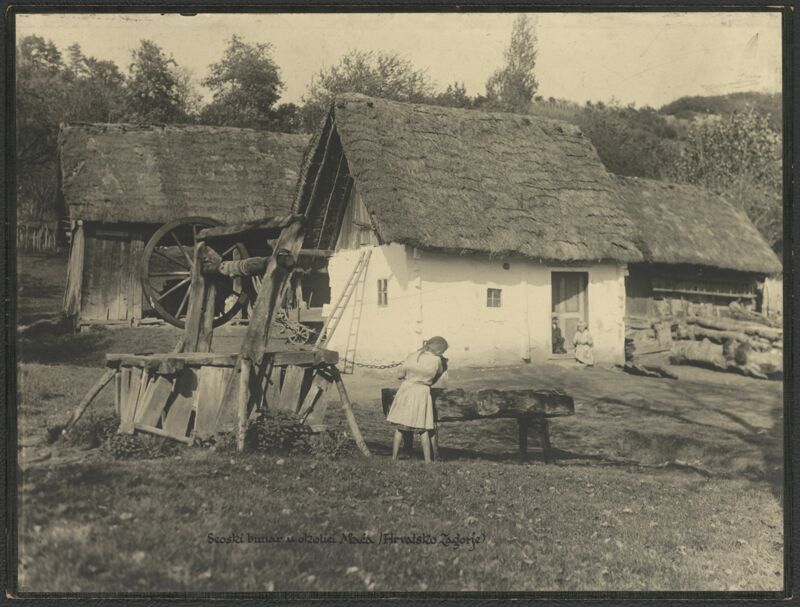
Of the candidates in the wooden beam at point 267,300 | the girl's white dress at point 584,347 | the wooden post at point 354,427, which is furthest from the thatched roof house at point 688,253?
the wooden beam at point 267,300

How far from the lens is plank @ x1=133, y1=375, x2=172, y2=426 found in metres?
6.14

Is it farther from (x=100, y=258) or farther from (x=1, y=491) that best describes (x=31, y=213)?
(x=100, y=258)

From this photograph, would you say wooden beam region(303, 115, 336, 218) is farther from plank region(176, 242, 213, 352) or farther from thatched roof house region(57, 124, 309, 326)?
plank region(176, 242, 213, 352)

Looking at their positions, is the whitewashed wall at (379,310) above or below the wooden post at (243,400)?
above

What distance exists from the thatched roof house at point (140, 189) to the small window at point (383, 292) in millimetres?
3946

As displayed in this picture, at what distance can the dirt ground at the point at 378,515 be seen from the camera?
463cm

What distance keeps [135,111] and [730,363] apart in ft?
30.4

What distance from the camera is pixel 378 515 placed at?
4.98 meters

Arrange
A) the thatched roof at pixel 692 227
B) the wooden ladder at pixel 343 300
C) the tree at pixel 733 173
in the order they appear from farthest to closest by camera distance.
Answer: the thatched roof at pixel 692 227 → the tree at pixel 733 173 → the wooden ladder at pixel 343 300

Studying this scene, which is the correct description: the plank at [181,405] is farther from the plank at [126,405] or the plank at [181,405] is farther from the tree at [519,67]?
the tree at [519,67]

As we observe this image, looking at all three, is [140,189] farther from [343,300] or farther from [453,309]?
[453,309]

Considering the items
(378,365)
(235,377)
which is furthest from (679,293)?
(235,377)

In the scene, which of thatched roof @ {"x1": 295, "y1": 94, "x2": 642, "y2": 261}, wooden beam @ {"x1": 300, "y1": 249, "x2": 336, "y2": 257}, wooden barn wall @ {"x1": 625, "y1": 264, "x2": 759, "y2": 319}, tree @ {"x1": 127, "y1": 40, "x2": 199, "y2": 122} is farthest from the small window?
wooden barn wall @ {"x1": 625, "y1": 264, "x2": 759, "y2": 319}

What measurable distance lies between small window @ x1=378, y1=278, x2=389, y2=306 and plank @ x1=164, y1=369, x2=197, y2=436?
10.9ft
